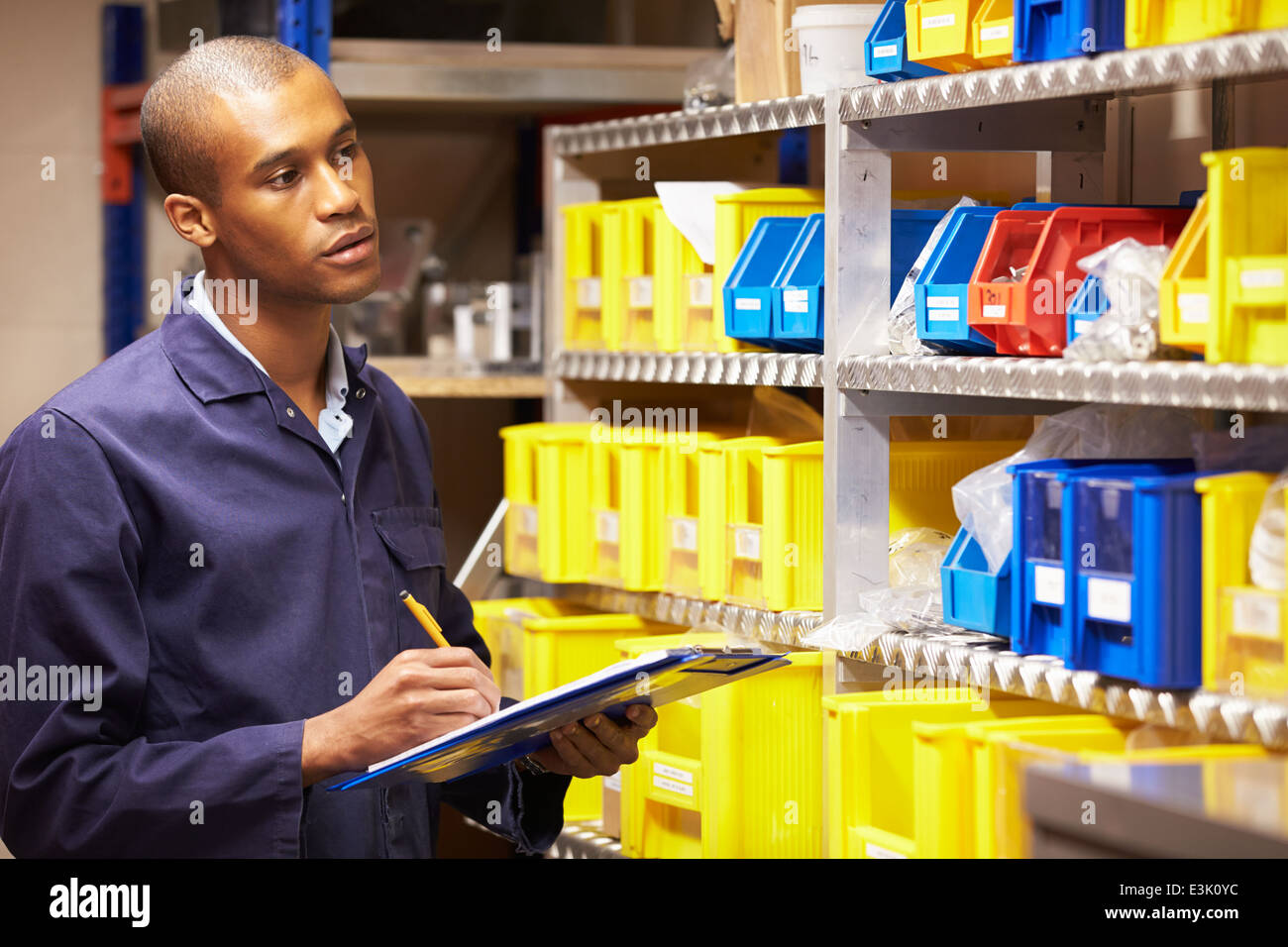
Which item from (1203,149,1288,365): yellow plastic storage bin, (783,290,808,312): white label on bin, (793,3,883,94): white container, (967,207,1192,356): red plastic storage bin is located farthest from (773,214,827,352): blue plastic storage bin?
(1203,149,1288,365): yellow plastic storage bin

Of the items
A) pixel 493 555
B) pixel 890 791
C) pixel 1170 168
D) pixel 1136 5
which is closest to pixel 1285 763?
pixel 890 791

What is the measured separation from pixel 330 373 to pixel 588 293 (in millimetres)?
968

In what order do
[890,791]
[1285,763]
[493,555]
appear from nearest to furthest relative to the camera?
[1285,763] → [890,791] → [493,555]

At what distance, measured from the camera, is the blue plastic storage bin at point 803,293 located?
256 cm

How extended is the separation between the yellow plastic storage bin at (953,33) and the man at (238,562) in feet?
2.73

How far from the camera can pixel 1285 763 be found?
1.68 m

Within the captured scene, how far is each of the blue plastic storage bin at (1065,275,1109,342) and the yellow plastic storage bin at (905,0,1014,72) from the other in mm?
357

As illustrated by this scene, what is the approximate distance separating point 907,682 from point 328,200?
114 centimetres

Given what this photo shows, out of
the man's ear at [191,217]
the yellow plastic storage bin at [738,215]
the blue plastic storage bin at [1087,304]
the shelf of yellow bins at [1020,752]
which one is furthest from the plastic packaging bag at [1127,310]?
the man's ear at [191,217]

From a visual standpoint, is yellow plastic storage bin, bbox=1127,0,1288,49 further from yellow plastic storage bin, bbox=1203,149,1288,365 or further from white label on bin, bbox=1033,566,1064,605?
white label on bin, bbox=1033,566,1064,605

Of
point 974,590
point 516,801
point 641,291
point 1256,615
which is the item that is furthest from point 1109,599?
point 641,291

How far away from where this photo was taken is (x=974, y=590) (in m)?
2.22
